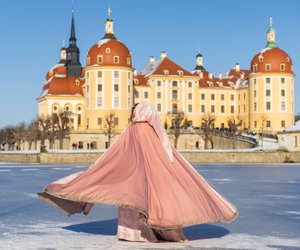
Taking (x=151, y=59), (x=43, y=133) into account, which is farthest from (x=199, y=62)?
(x=43, y=133)

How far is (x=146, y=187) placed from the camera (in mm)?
8117

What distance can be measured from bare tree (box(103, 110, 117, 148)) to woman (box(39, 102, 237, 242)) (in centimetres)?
5934

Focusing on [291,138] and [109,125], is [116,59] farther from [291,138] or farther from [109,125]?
[291,138]

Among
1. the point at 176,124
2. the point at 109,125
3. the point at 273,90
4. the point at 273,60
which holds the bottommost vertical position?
the point at 109,125

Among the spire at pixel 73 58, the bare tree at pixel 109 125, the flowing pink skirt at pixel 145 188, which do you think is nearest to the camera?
the flowing pink skirt at pixel 145 188

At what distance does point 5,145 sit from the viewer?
92375 mm

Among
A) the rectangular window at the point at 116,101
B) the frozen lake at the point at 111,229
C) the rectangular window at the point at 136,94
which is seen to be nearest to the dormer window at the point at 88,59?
the rectangular window at the point at 116,101

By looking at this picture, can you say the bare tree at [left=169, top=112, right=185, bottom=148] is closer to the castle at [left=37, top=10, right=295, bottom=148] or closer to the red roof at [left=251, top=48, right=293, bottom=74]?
the castle at [left=37, top=10, right=295, bottom=148]

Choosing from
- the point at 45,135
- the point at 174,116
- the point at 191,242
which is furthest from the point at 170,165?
the point at 174,116

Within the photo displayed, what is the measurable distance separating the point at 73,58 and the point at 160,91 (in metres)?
15.3

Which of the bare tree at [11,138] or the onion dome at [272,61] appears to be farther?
the onion dome at [272,61]

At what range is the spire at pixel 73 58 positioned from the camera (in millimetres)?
89375

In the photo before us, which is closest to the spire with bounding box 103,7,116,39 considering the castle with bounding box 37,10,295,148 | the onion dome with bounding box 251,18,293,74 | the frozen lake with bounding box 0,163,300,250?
the castle with bounding box 37,10,295,148

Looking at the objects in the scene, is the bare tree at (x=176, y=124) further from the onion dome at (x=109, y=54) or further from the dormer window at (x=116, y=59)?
the dormer window at (x=116, y=59)
